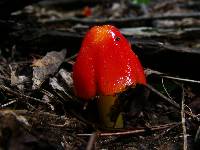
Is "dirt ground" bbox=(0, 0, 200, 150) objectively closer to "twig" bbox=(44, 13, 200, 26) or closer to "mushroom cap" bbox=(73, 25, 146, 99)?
"twig" bbox=(44, 13, 200, 26)

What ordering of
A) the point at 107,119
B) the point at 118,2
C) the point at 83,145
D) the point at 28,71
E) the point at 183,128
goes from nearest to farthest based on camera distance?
1. the point at 83,145
2. the point at 183,128
3. the point at 107,119
4. the point at 28,71
5. the point at 118,2

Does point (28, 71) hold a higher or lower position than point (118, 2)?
lower

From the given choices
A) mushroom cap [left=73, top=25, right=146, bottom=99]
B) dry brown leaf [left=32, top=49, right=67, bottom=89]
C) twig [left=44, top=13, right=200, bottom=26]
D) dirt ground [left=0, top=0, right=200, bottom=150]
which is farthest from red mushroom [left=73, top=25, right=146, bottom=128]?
twig [left=44, top=13, right=200, bottom=26]

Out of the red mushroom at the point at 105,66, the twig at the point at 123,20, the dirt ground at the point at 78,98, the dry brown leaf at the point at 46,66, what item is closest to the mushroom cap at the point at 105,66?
the red mushroom at the point at 105,66

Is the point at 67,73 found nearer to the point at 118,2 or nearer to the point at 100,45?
the point at 100,45

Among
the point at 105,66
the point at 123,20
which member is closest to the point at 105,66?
the point at 105,66

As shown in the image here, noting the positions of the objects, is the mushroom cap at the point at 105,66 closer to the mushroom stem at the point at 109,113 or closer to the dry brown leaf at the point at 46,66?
the mushroom stem at the point at 109,113

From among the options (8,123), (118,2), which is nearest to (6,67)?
(8,123)
